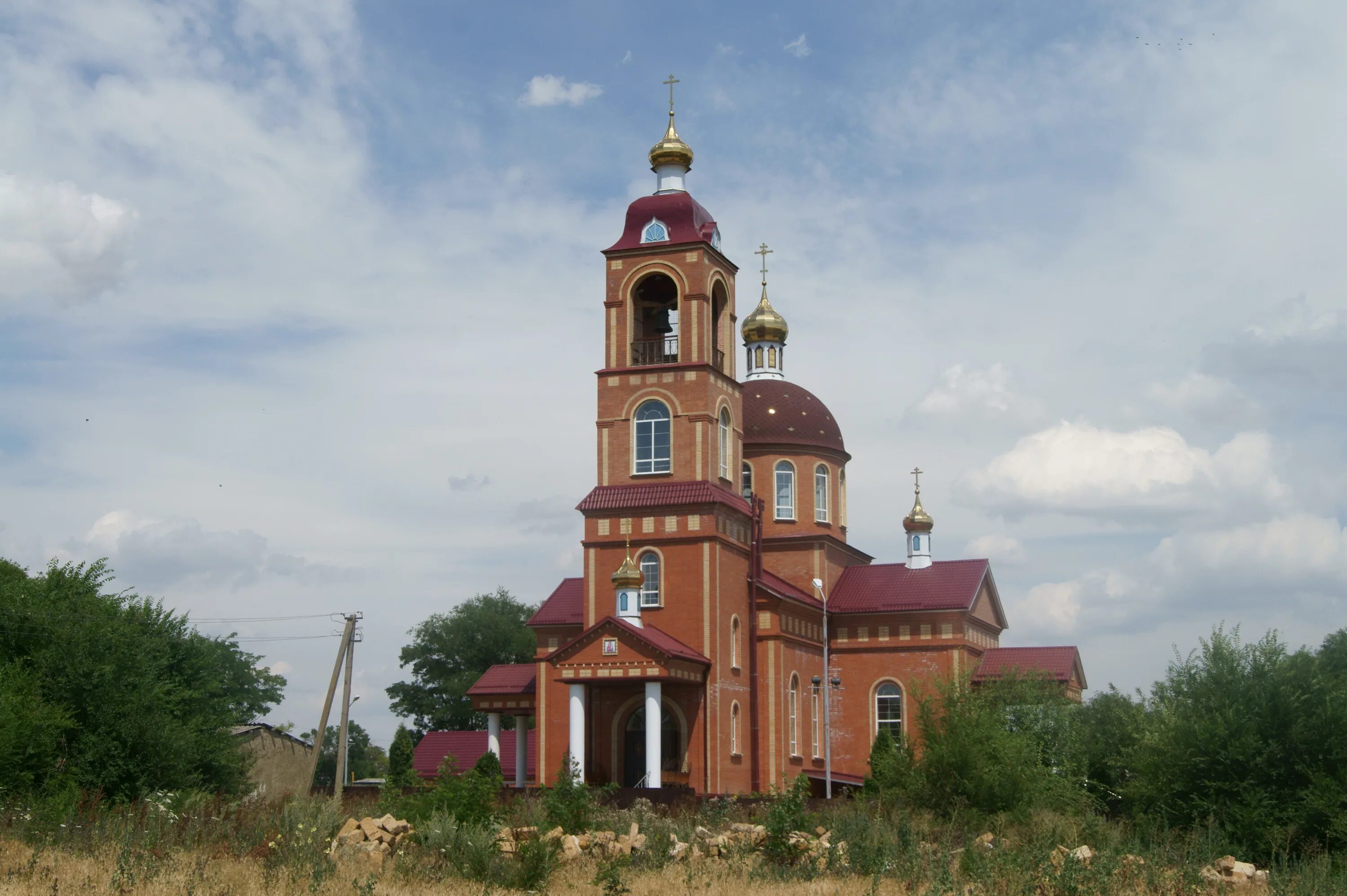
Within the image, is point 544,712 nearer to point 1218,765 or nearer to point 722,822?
point 722,822

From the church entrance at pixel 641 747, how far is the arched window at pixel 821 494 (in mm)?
10202

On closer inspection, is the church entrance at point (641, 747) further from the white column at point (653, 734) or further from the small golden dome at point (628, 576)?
the small golden dome at point (628, 576)

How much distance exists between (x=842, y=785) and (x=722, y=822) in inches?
606

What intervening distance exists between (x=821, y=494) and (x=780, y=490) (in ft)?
4.18

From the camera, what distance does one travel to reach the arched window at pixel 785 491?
4312 centimetres

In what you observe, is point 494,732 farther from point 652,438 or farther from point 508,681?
point 652,438

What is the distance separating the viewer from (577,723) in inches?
1292

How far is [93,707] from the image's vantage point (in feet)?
79.7

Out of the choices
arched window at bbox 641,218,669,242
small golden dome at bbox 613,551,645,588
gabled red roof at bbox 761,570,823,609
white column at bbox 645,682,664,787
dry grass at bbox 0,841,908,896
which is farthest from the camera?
gabled red roof at bbox 761,570,823,609

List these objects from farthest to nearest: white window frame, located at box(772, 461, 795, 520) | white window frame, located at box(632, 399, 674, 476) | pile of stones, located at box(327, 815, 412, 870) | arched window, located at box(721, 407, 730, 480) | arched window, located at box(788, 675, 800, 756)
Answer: white window frame, located at box(772, 461, 795, 520) → arched window, located at box(788, 675, 800, 756) → arched window, located at box(721, 407, 730, 480) → white window frame, located at box(632, 399, 674, 476) → pile of stones, located at box(327, 815, 412, 870)

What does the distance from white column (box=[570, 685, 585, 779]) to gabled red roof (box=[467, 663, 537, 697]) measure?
489 cm

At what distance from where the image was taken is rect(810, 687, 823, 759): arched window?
39.2 meters

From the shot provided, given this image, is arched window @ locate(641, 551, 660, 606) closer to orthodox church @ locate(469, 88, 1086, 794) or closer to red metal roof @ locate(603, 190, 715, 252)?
orthodox church @ locate(469, 88, 1086, 794)

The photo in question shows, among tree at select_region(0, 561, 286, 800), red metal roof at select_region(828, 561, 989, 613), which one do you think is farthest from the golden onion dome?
tree at select_region(0, 561, 286, 800)
